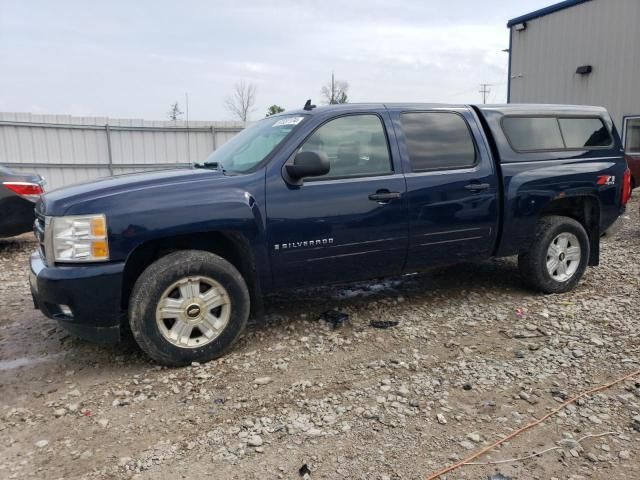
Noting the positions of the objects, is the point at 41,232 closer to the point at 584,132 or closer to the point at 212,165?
the point at 212,165

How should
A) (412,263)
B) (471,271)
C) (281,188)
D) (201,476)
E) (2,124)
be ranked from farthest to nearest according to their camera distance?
(2,124) → (471,271) → (412,263) → (281,188) → (201,476)

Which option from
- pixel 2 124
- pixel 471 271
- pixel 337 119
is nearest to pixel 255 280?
pixel 337 119

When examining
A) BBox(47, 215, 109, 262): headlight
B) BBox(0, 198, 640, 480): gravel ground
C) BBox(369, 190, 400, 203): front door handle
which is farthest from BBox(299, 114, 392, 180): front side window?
BBox(47, 215, 109, 262): headlight

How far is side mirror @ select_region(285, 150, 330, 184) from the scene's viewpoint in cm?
373

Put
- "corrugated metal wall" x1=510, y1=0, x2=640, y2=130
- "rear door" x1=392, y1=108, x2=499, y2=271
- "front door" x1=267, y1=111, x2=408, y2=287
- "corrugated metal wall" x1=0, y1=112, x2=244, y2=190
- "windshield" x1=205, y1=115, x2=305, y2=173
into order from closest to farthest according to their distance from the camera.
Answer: "front door" x1=267, y1=111, x2=408, y2=287 < "windshield" x1=205, y1=115, x2=305, y2=173 < "rear door" x1=392, y1=108, x2=499, y2=271 < "corrugated metal wall" x1=0, y1=112, x2=244, y2=190 < "corrugated metal wall" x1=510, y1=0, x2=640, y2=130

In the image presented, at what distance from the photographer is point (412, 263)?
14.5 feet

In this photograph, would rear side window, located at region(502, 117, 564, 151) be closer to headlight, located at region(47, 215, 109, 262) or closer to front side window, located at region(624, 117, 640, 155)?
headlight, located at region(47, 215, 109, 262)

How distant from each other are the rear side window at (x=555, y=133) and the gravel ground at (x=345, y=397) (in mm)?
1529

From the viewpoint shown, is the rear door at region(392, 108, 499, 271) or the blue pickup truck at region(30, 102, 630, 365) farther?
the rear door at region(392, 108, 499, 271)

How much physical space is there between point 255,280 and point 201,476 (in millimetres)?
1623

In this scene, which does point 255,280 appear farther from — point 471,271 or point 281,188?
point 471,271

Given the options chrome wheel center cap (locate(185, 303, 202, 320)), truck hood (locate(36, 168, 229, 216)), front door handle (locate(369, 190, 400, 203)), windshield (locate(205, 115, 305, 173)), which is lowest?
chrome wheel center cap (locate(185, 303, 202, 320))

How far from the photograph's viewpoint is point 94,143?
491 inches

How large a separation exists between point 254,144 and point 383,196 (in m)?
1.17
